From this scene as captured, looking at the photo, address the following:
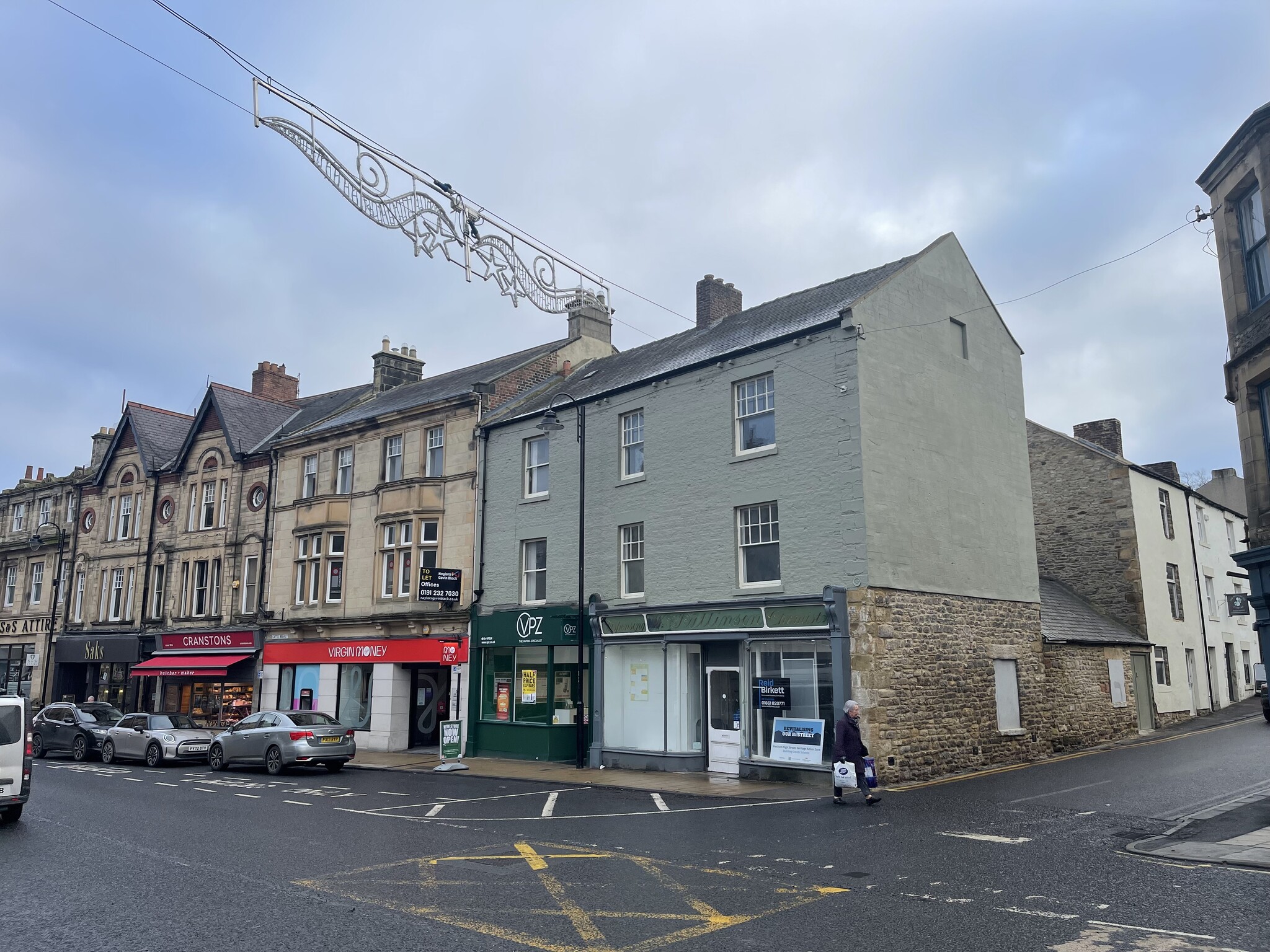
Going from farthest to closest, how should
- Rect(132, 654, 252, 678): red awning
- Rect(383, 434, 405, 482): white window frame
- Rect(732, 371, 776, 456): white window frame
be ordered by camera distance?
Rect(132, 654, 252, 678): red awning, Rect(383, 434, 405, 482): white window frame, Rect(732, 371, 776, 456): white window frame

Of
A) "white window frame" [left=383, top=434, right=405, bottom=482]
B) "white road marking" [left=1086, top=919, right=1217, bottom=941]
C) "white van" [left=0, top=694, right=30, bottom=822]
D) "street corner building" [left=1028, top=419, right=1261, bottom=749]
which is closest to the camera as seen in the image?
"white road marking" [left=1086, top=919, right=1217, bottom=941]

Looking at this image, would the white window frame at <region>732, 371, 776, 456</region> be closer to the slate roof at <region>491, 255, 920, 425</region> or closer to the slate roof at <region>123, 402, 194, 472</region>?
the slate roof at <region>491, 255, 920, 425</region>

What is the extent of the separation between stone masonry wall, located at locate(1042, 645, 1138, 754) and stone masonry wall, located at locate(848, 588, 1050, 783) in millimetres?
607

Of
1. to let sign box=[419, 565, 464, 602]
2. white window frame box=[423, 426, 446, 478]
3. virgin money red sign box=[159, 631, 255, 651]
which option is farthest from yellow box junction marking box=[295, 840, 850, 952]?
virgin money red sign box=[159, 631, 255, 651]

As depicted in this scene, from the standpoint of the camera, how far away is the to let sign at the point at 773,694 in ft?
61.6

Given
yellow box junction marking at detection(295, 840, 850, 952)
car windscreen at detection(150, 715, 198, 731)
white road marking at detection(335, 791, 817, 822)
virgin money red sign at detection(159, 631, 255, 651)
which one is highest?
virgin money red sign at detection(159, 631, 255, 651)

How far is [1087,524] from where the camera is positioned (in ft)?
97.6

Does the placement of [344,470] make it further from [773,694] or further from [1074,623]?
[1074,623]

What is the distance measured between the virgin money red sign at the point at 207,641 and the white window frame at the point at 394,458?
315 inches

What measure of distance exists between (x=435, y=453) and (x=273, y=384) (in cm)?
1620

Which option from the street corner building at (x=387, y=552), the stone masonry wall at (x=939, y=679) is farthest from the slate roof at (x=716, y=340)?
the stone masonry wall at (x=939, y=679)

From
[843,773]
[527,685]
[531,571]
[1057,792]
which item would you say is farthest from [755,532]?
[527,685]

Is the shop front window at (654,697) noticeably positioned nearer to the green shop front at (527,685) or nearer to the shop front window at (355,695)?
the green shop front at (527,685)

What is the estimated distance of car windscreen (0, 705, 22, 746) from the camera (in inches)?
527
